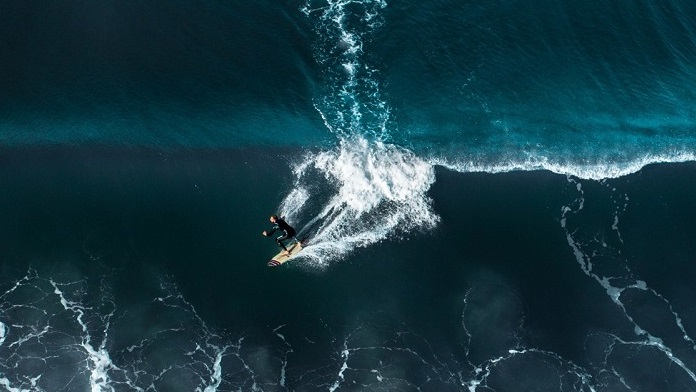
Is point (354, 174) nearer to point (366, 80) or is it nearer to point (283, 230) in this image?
point (283, 230)

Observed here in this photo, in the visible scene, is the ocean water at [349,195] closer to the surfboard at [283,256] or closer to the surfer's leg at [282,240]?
the surfboard at [283,256]

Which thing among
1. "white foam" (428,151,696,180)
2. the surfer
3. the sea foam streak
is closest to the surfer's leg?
the surfer

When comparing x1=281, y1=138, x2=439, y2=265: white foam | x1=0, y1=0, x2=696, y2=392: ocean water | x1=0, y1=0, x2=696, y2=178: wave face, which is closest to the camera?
x1=0, y1=0, x2=696, y2=392: ocean water

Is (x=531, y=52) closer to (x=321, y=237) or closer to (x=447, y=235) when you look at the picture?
(x=447, y=235)

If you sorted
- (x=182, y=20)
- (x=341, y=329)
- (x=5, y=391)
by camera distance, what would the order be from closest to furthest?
(x=5, y=391) < (x=341, y=329) < (x=182, y=20)

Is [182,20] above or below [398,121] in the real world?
below

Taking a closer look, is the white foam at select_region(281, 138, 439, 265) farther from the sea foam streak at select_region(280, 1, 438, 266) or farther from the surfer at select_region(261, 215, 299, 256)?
the surfer at select_region(261, 215, 299, 256)

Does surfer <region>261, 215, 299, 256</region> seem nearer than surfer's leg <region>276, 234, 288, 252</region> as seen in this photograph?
Yes

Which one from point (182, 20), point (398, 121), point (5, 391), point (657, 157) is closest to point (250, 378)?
point (5, 391)
